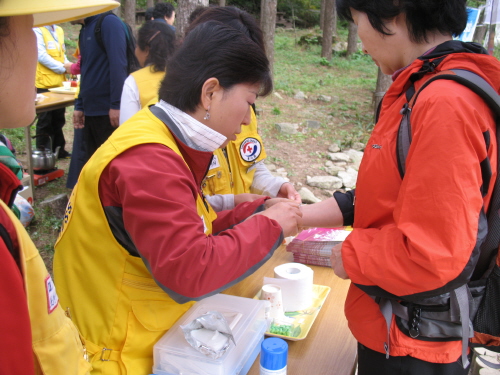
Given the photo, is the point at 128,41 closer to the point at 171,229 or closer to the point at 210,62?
the point at 210,62

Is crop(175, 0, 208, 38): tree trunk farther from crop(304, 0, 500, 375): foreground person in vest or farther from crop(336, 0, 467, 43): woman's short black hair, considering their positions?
crop(336, 0, 467, 43): woman's short black hair

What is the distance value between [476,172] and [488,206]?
18 centimetres

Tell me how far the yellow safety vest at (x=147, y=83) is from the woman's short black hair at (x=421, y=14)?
237 centimetres

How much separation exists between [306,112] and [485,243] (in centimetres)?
902

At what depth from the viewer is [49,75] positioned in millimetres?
6348

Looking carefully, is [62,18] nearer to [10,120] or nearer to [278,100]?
[10,120]

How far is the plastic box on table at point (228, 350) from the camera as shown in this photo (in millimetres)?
1327

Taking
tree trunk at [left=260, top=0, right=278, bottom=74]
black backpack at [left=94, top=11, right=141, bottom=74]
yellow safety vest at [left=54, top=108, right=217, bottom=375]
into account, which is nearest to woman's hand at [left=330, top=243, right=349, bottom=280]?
yellow safety vest at [left=54, top=108, right=217, bottom=375]

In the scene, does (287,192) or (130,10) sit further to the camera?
(130,10)

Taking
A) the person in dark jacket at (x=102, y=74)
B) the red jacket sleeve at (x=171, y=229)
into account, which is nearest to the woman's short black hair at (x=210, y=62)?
the red jacket sleeve at (x=171, y=229)

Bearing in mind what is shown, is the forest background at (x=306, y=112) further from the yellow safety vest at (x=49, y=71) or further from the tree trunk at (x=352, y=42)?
the yellow safety vest at (x=49, y=71)

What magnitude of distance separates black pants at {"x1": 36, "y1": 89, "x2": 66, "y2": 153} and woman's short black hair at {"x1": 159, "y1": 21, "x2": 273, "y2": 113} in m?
5.38

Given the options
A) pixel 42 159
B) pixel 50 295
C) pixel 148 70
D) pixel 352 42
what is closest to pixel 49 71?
pixel 42 159

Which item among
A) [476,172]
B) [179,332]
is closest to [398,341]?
[476,172]
